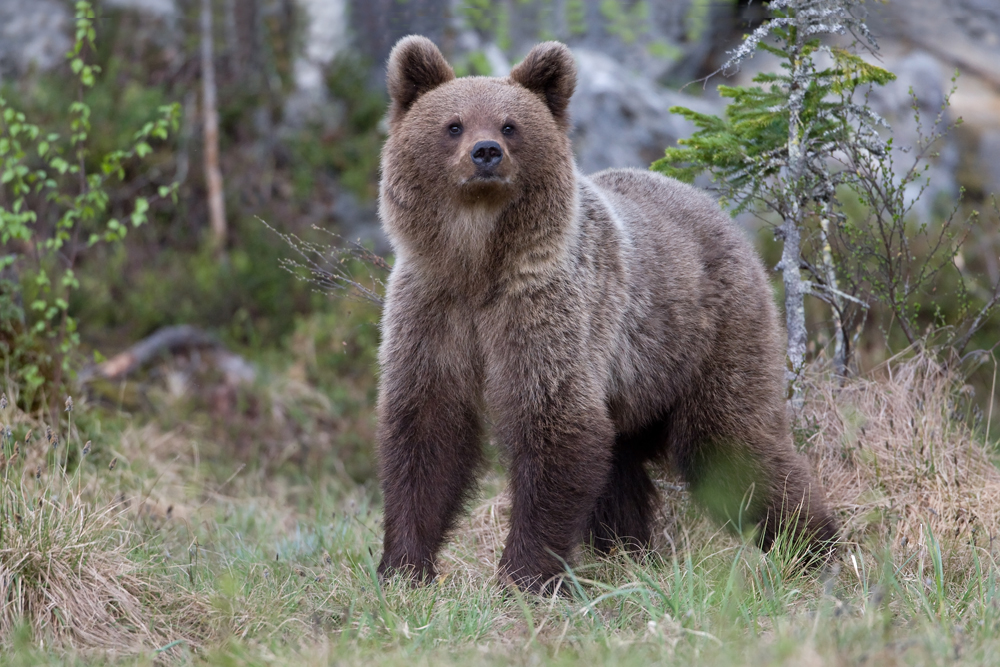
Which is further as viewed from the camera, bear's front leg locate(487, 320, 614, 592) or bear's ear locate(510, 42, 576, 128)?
bear's ear locate(510, 42, 576, 128)

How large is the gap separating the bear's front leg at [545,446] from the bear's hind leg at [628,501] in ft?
3.32

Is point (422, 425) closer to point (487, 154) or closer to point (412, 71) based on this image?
point (487, 154)

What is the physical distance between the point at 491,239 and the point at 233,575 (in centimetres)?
182

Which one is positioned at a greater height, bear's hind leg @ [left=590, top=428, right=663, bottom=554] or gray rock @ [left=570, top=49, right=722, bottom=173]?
gray rock @ [left=570, top=49, right=722, bottom=173]

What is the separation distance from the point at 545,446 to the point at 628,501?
1.24 metres

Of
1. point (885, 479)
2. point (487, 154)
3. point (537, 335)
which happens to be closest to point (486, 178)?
point (487, 154)

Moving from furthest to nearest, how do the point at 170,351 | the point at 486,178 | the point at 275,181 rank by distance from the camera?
the point at 275,181
the point at 170,351
the point at 486,178

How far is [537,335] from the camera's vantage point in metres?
4.41

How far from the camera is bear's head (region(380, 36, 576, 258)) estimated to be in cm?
442

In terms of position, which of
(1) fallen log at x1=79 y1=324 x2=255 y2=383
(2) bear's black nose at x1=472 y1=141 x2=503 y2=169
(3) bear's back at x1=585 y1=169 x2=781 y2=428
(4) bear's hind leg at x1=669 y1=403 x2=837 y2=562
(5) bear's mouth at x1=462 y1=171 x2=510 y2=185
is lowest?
(1) fallen log at x1=79 y1=324 x2=255 y2=383

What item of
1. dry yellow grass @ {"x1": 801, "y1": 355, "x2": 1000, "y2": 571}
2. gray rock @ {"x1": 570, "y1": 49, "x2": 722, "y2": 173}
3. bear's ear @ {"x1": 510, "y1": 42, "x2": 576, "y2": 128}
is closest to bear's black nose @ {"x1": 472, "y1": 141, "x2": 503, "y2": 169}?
bear's ear @ {"x1": 510, "y1": 42, "x2": 576, "y2": 128}

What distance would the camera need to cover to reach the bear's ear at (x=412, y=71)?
15.4 ft

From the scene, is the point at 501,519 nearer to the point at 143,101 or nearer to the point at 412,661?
the point at 412,661

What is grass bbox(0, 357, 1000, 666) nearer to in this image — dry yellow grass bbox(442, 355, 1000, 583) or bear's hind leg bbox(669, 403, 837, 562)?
dry yellow grass bbox(442, 355, 1000, 583)
